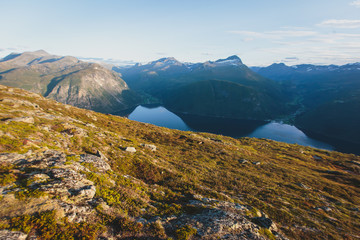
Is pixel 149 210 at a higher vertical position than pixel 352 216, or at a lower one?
higher

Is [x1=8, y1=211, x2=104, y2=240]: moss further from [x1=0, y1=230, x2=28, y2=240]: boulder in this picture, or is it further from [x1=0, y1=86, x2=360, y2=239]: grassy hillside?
[x1=0, y1=230, x2=28, y2=240]: boulder

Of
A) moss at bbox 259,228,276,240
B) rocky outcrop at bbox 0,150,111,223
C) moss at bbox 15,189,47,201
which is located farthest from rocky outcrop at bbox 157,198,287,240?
moss at bbox 15,189,47,201

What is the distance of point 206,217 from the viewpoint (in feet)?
55.8

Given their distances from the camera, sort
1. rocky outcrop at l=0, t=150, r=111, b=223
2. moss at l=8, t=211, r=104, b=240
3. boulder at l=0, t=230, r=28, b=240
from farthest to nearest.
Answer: rocky outcrop at l=0, t=150, r=111, b=223 < moss at l=8, t=211, r=104, b=240 < boulder at l=0, t=230, r=28, b=240

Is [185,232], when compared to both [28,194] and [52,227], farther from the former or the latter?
[28,194]

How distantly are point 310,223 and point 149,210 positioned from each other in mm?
25464

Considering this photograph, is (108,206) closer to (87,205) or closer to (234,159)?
(87,205)

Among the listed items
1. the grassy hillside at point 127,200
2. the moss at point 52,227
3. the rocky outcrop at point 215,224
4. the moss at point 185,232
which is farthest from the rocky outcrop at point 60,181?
Result: the moss at point 185,232

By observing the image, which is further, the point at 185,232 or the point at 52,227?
the point at 185,232

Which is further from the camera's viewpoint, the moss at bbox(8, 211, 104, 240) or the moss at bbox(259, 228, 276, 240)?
the moss at bbox(259, 228, 276, 240)

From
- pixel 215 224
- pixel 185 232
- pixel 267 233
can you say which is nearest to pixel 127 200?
pixel 185 232

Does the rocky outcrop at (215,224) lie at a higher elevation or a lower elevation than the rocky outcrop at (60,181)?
lower

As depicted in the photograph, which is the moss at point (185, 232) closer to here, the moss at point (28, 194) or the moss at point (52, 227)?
the moss at point (52, 227)

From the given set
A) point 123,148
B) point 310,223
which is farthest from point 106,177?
point 310,223
